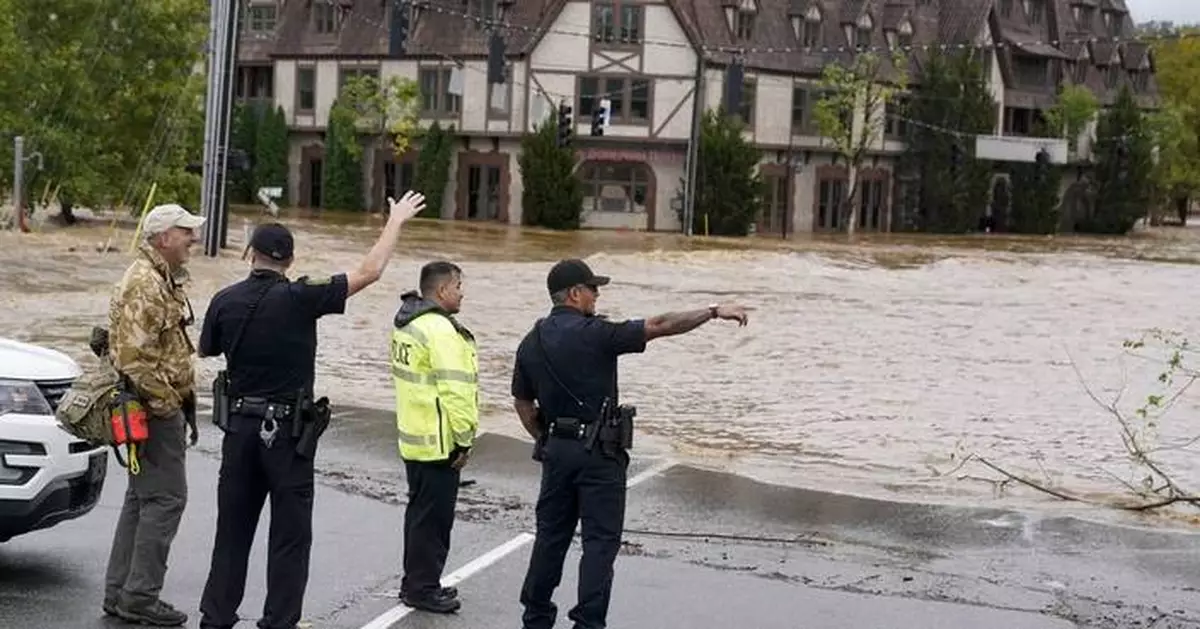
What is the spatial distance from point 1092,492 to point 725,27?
49079 mm

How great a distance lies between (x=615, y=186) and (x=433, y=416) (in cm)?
5272

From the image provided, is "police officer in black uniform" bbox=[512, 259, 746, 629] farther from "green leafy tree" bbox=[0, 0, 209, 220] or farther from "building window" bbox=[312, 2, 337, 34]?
"building window" bbox=[312, 2, 337, 34]

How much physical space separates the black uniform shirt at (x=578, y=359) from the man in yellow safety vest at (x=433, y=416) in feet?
2.22

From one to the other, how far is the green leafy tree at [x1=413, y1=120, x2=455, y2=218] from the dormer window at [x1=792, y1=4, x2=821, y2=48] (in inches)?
520

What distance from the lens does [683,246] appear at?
5175cm

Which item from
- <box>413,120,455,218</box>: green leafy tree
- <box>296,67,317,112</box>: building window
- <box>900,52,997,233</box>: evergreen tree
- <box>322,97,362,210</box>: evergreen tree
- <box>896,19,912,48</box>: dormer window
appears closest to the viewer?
<box>413,120,455,218</box>: green leafy tree

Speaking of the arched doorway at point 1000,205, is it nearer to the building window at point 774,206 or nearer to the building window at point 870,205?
the building window at point 870,205

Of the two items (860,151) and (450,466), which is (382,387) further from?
(860,151)

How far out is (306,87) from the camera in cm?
6744

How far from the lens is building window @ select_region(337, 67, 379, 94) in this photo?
65.5m

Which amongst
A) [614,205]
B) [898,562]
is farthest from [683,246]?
→ [898,562]

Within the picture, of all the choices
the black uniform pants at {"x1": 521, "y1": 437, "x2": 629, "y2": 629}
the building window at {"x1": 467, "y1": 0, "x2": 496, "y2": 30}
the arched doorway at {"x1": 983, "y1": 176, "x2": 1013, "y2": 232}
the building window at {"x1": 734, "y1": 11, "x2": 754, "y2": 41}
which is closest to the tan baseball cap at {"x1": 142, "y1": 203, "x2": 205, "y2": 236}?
the black uniform pants at {"x1": 521, "y1": 437, "x2": 629, "y2": 629}

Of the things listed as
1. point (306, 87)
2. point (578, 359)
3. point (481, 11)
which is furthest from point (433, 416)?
point (306, 87)

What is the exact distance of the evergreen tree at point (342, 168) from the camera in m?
65.1
